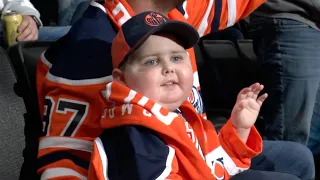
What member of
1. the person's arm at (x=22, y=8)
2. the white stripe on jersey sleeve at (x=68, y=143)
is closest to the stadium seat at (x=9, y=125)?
the white stripe on jersey sleeve at (x=68, y=143)

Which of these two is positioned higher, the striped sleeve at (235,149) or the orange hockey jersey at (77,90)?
the orange hockey jersey at (77,90)

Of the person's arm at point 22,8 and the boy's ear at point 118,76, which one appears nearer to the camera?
the boy's ear at point 118,76

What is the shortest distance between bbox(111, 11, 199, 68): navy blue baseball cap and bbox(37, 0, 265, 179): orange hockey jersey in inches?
2.6

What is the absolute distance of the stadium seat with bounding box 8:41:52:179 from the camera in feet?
3.94

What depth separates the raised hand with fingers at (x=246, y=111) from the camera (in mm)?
1099

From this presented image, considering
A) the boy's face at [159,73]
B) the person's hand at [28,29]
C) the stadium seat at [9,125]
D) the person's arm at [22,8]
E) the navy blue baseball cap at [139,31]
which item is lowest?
the person's arm at [22,8]

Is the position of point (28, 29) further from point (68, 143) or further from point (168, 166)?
point (168, 166)

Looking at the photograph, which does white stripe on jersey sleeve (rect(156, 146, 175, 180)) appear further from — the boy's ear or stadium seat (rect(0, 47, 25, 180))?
stadium seat (rect(0, 47, 25, 180))

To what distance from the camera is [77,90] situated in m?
1.05

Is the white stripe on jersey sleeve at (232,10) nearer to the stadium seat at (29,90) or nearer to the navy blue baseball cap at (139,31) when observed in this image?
the navy blue baseball cap at (139,31)

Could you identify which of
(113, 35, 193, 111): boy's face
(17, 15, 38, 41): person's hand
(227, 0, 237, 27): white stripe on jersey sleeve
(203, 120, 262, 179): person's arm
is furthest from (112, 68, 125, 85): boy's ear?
(17, 15, 38, 41): person's hand

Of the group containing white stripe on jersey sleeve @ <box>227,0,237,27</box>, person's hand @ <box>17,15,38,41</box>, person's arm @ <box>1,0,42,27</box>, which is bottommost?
person's arm @ <box>1,0,42,27</box>

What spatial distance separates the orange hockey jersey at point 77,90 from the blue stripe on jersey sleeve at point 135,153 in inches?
3.6

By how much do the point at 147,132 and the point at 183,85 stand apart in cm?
11
